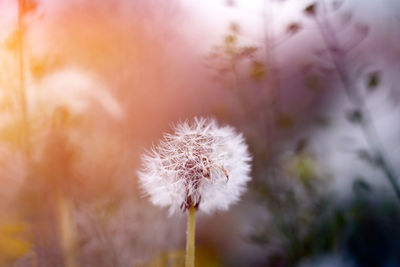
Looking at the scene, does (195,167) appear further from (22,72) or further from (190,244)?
(22,72)

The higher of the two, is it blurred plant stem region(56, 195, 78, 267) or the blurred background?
the blurred background

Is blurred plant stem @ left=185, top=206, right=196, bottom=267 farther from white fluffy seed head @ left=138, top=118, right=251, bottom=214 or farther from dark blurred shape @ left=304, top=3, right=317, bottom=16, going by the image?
dark blurred shape @ left=304, top=3, right=317, bottom=16

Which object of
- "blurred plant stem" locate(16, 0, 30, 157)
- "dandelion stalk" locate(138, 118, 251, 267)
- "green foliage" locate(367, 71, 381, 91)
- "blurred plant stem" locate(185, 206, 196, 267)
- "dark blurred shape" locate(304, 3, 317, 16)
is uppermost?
"dark blurred shape" locate(304, 3, 317, 16)

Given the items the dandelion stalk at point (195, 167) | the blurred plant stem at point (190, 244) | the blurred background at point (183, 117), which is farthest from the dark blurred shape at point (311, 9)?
the blurred plant stem at point (190, 244)

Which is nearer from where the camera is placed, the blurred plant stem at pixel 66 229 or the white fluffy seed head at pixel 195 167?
the white fluffy seed head at pixel 195 167

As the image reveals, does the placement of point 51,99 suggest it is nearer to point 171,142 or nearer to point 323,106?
point 171,142

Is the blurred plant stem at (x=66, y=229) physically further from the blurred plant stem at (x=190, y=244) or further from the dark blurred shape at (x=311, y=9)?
the dark blurred shape at (x=311, y=9)

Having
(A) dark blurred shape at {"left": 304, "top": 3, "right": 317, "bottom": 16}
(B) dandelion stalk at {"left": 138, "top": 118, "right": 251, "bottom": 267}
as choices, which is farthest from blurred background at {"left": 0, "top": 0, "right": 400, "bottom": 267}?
(B) dandelion stalk at {"left": 138, "top": 118, "right": 251, "bottom": 267}

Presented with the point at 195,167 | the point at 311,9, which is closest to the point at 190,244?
the point at 195,167
